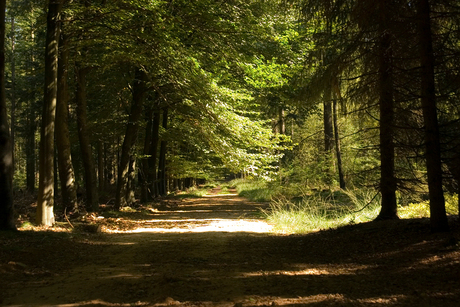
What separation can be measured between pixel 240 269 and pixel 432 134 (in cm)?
349

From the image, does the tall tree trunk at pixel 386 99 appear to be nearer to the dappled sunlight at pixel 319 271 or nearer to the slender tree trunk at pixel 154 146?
the dappled sunlight at pixel 319 271

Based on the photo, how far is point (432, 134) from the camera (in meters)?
5.42

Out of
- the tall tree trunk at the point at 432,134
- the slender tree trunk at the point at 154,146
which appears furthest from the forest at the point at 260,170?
the slender tree trunk at the point at 154,146

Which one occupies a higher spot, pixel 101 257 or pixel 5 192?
pixel 5 192

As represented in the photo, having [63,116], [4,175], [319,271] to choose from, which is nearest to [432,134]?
[319,271]

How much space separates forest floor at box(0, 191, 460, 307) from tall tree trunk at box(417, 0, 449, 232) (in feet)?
1.05

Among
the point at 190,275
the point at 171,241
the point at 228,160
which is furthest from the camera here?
the point at 228,160

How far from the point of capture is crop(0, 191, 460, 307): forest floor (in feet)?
12.6

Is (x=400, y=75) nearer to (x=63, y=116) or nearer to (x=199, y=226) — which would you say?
(x=199, y=226)

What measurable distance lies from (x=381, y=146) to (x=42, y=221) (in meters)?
7.93

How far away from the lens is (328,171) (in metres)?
19.6

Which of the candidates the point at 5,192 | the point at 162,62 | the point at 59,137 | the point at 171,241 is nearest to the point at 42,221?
the point at 5,192

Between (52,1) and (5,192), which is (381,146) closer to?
(5,192)

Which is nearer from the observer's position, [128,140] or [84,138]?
[84,138]
